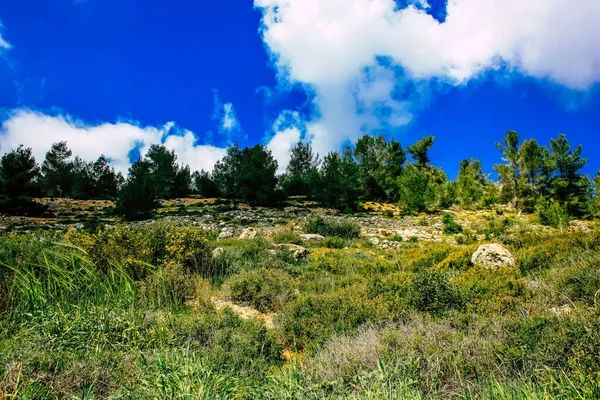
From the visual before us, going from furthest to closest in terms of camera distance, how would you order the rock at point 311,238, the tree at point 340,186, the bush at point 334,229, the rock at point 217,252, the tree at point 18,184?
the tree at point 340,186 < the tree at point 18,184 < the bush at point 334,229 < the rock at point 311,238 < the rock at point 217,252

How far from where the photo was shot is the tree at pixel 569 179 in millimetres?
32000

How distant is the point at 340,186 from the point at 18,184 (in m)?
35.7

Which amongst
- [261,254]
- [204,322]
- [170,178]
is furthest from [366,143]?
[204,322]

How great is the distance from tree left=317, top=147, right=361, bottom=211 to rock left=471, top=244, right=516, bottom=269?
27.1 metres

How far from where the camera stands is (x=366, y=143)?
161 ft

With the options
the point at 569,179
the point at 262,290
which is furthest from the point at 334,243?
the point at 569,179

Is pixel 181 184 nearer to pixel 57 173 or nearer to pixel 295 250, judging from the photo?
pixel 57 173

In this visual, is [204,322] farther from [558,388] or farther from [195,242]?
[195,242]

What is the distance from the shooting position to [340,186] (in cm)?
3597

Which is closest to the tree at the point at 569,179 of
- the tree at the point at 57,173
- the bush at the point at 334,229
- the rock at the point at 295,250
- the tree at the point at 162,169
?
the bush at the point at 334,229

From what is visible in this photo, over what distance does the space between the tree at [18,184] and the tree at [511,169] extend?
50.0 m

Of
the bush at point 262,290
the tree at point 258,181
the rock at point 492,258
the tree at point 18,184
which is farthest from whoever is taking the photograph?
the tree at point 258,181

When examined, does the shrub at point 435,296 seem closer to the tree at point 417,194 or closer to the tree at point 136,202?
the tree at point 136,202

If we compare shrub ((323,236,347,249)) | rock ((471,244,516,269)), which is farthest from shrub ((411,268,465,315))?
shrub ((323,236,347,249))
